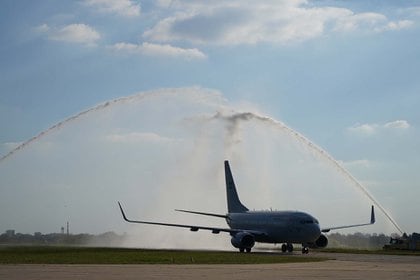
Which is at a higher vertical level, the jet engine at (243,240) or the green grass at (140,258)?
the jet engine at (243,240)

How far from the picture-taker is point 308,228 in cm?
7275

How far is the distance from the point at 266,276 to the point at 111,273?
7.52m

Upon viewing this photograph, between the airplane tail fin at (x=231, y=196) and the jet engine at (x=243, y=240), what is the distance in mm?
14785

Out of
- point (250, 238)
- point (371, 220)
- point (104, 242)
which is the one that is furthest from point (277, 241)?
point (104, 242)

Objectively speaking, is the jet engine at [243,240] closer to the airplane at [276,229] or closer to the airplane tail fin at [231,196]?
the airplane at [276,229]

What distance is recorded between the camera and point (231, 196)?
94.2 meters

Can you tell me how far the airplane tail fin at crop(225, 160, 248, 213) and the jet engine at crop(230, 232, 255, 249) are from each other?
1479 cm

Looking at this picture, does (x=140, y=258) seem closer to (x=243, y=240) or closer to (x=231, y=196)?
(x=243, y=240)

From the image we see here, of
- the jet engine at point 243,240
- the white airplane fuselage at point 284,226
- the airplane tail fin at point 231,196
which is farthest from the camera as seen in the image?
the airplane tail fin at point 231,196

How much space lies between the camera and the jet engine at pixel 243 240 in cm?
7569

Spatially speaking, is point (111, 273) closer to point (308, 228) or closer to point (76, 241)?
point (308, 228)

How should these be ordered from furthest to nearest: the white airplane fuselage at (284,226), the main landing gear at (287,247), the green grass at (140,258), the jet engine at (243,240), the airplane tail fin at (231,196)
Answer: the airplane tail fin at (231,196)
the main landing gear at (287,247)
the jet engine at (243,240)
the white airplane fuselage at (284,226)
the green grass at (140,258)

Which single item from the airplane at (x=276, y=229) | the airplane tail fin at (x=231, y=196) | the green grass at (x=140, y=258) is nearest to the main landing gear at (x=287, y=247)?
the airplane at (x=276, y=229)

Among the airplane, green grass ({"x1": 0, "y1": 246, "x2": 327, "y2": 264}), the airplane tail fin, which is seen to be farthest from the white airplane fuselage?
green grass ({"x1": 0, "y1": 246, "x2": 327, "y2": 264})
